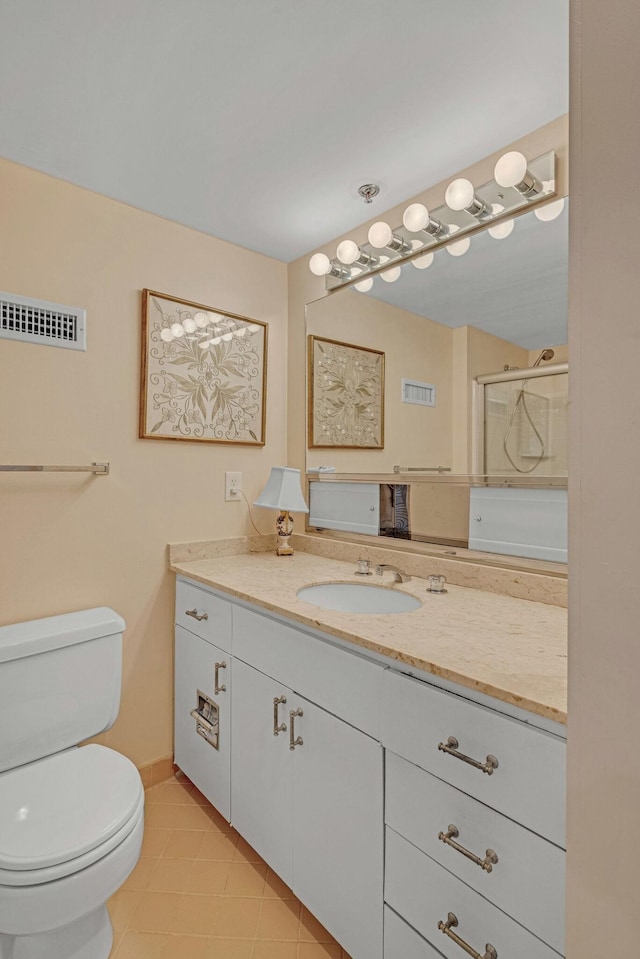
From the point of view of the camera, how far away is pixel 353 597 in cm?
173

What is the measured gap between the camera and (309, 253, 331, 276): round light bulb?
2020 mm

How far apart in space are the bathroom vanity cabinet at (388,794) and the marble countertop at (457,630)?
5 centimetres

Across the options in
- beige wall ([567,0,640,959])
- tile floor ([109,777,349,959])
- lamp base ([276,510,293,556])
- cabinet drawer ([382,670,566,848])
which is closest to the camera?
beige wall ([567,0,640,959])

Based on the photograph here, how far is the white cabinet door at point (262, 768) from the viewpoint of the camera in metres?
1.39

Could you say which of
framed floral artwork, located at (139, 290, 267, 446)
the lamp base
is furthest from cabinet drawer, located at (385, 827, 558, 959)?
framed floral artwork, located at (139, 290, 267, 446)

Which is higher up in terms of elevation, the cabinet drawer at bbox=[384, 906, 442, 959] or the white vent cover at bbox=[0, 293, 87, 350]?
the white vent cover at bbox=[0, 293, 87, 350]

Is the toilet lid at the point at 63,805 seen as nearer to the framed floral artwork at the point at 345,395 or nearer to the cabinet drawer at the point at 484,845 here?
the cabinet drawer at the point at 484,845

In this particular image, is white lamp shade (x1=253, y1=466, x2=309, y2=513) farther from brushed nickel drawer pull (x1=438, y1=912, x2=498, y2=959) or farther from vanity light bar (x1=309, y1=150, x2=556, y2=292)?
brushed nickel drawer pull (x1=438, y1=912, x2=498, y2=959)

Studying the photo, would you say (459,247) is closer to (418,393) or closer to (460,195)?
(460,195)

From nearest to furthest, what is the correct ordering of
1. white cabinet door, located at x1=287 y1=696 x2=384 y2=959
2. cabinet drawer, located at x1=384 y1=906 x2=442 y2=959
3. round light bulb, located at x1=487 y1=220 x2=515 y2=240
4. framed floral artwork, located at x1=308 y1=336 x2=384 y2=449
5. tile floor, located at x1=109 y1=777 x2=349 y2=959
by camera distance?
1. cabinet drawer, located at x1=384 y1=906 x2=442 y2=959
2. white cabinet door, located at x1=287 y1=696 x2=384 y2=959
3. tile floor, located at x1=109 y1=777 x2=349 y2=959
4. round light bulb, located at x1=487 y1=220 x2=515 y2=240
5. framed floral artwork, located at x1=308 y1=336 x2=384 y2=449

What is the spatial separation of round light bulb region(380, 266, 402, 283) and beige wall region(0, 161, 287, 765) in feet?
2.19

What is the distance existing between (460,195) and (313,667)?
1.44 metres

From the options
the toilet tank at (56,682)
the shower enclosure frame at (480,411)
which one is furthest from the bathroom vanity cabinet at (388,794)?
the shower enclosure frame at (480,411)

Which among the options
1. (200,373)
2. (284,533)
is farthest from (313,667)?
(200,373)
